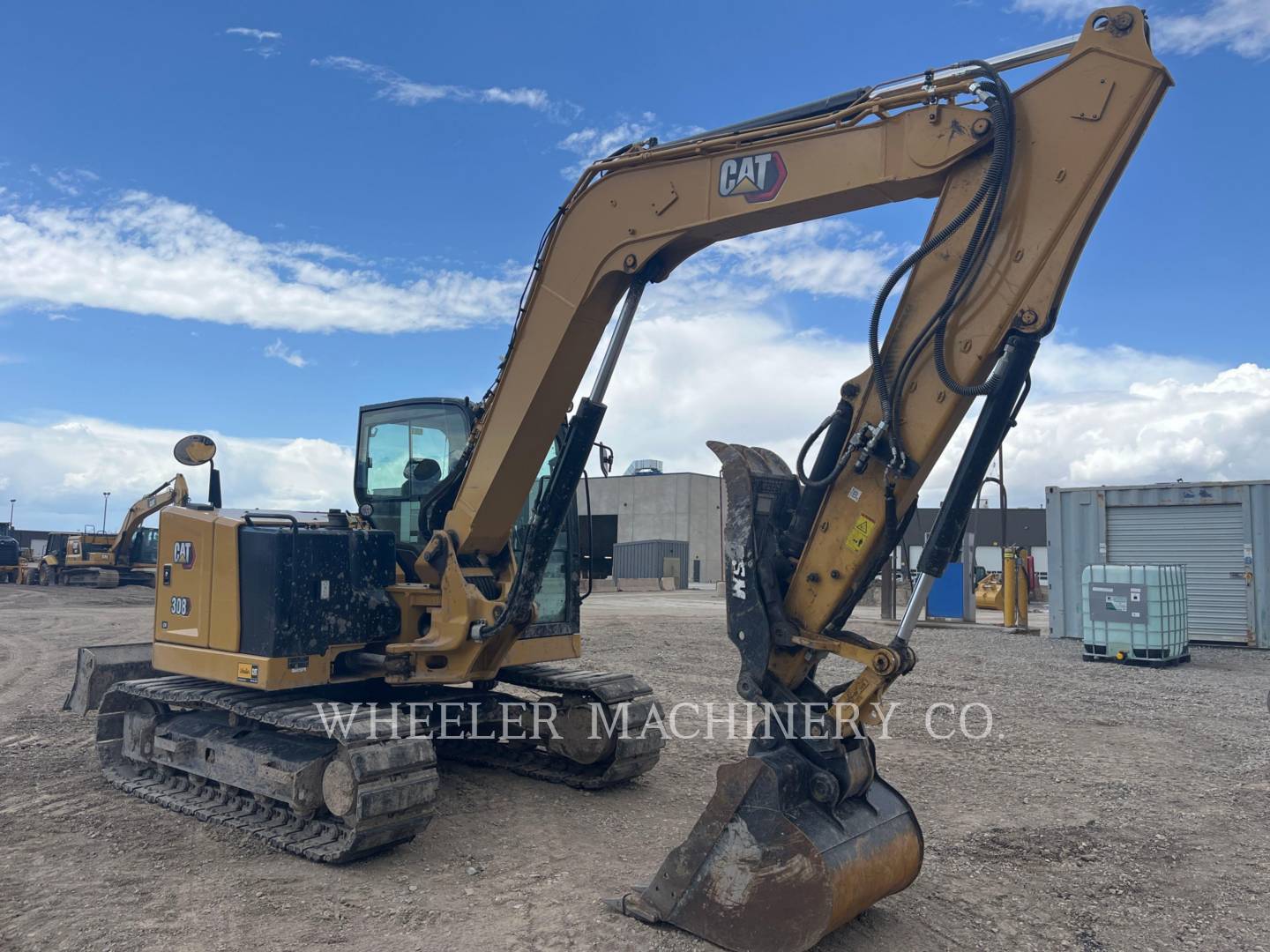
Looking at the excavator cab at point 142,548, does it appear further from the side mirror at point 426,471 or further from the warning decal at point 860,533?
the warning decal at point 860,533

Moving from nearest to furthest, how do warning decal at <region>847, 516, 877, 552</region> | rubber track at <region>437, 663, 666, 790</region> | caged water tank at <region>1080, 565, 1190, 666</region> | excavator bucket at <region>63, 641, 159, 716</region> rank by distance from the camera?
warning decal at <region>847, 516, 877, 552</region> < rubber track at <region>437, 663, 666, 790</region> < excavator bucket at <region>63, 641, 159, 716</region> < caged water tank at <region>1080, 565, 1190, 666</region>

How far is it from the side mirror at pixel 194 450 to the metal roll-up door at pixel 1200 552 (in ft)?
46.5

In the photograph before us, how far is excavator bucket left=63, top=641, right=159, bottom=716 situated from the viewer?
8.03 meters

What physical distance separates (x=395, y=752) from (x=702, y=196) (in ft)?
11.4

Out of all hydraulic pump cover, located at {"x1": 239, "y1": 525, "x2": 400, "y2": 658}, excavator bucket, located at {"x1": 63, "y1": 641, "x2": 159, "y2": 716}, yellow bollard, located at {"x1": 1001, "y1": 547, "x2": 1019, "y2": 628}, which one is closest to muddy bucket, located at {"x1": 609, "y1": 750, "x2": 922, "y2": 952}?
hydraulic pump cover, located at {"x1": 239, "y1": 525, "x2": 400, "y2": 658}

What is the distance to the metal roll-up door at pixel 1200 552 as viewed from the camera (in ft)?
51.2

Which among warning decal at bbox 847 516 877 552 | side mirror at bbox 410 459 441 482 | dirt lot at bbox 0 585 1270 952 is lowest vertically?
dirt lot at bbox 0 585 1270 952

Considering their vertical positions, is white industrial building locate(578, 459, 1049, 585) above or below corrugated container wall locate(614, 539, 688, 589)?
above

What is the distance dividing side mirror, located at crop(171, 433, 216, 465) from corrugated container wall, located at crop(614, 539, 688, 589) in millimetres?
34543

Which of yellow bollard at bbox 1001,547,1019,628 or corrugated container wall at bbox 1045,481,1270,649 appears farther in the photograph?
yellow bollard at bbox 1001,547,1019,628

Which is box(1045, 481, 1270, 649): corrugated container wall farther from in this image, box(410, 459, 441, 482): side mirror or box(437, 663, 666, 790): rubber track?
box(410, 459, 441, 482): side mirror

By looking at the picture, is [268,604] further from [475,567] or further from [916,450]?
[916,450]

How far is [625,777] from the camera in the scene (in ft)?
22.6

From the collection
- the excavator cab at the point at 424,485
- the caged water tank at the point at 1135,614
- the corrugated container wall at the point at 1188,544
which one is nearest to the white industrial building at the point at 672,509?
the corrugated container wall at the point at 1188,544
